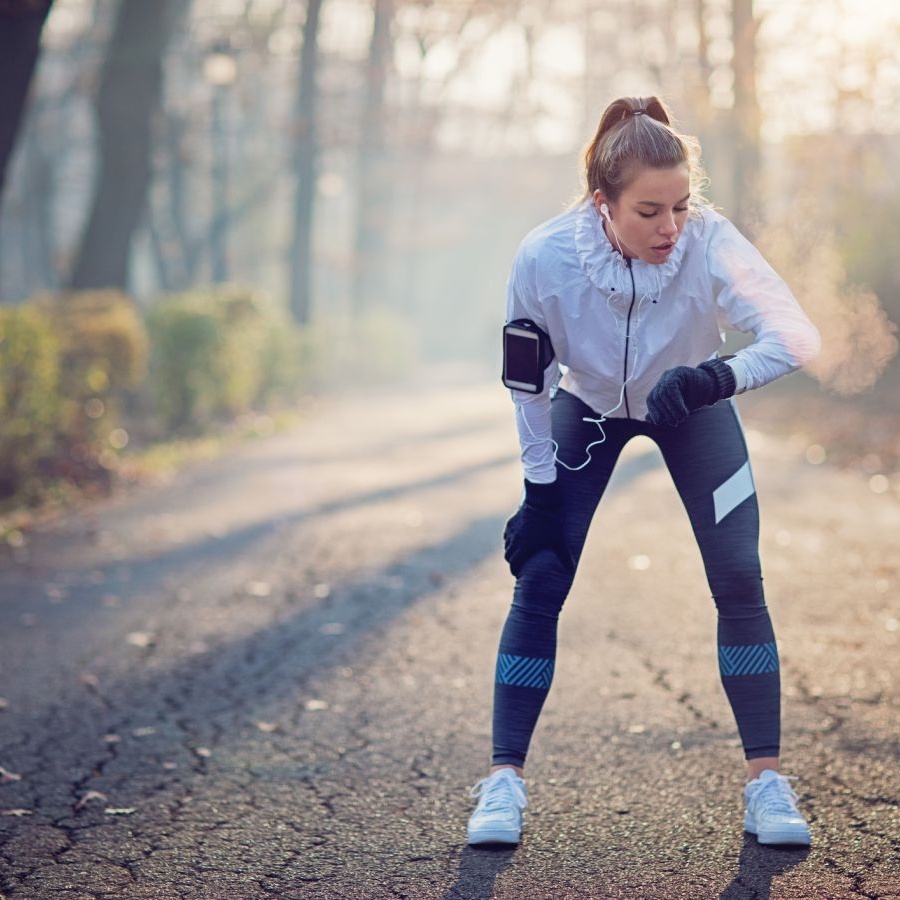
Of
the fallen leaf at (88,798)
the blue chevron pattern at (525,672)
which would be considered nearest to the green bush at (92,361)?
the fallen leaf at (88,798)

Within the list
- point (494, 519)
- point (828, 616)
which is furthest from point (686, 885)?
point (494, 519)

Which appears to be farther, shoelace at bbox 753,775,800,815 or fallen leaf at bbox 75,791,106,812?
fallen leaf at bbox 75,791,106,812

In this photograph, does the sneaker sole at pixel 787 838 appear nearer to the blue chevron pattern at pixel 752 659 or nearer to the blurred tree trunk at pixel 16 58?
the blue chevron pattern at pixel 752 659

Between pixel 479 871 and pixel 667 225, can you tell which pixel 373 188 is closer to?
pixel 667 225

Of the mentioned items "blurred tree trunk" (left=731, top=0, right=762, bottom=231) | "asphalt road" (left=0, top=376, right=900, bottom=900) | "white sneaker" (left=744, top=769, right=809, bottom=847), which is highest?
"blurred tree trunk" (left=731, top=0, right=762, bottom=231)

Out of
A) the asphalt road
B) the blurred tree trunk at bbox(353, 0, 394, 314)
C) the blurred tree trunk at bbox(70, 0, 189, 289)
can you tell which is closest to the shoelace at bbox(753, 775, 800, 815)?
the asphalt road

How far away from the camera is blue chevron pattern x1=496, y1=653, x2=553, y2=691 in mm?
3660

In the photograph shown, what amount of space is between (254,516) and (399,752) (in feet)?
19.6

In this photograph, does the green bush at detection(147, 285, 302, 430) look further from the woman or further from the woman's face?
the woman's face

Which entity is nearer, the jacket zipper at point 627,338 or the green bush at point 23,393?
the jacket zipper at point 627,338

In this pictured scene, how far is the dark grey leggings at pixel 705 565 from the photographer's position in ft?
11.6

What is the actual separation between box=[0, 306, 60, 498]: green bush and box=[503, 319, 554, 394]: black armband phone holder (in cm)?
661

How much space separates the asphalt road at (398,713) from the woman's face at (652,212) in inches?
60.4

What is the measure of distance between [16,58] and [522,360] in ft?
27.3
